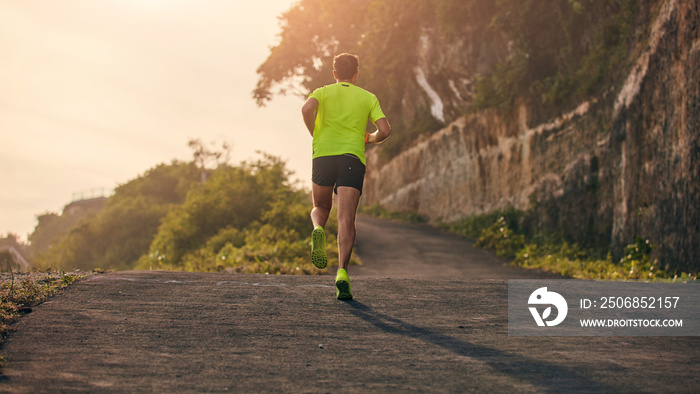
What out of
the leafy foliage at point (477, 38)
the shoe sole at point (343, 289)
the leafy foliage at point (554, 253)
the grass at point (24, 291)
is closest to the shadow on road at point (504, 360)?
the shoe sole at point (343, 289)

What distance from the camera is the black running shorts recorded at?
6230 millimetres

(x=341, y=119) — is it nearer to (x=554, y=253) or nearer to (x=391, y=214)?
(x=554, y=253)

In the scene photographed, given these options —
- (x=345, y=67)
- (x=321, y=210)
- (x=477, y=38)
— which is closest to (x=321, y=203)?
(x=321, y=210)

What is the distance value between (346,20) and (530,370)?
3626 cm

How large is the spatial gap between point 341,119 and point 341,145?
0.80 feet

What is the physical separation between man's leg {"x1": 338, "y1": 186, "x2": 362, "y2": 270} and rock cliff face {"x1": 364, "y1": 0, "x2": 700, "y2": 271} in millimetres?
6905

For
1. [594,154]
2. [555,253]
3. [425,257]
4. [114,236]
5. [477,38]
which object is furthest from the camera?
[114,236]

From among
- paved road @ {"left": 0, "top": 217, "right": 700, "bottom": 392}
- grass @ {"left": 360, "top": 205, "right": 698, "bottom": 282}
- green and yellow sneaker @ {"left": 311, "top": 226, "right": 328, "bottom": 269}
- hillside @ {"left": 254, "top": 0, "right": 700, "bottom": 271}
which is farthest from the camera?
grass @ {"left": 360, "top": 205, "right": 698, "bottom": 282}

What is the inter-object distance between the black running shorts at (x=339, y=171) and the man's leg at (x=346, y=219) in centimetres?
7

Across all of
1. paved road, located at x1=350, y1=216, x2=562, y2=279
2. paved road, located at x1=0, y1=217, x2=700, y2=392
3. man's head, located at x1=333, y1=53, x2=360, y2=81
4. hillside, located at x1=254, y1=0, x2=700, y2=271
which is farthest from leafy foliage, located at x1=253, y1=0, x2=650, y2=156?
paved road, located at x1=0, y1=217, x2=700, y2=392

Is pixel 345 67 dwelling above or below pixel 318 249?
above

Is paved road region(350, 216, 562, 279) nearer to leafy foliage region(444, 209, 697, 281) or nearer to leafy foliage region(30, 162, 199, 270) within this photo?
leafy foliage region(444, 209, 697, 281)

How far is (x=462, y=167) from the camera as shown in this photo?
1061 inches

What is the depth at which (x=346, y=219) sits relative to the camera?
6234mm
